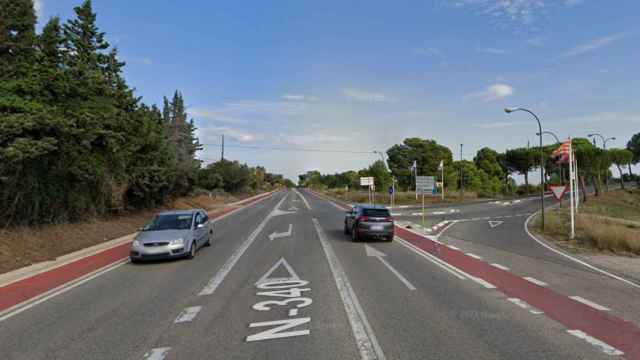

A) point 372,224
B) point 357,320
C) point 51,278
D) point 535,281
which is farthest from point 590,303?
point 51,278

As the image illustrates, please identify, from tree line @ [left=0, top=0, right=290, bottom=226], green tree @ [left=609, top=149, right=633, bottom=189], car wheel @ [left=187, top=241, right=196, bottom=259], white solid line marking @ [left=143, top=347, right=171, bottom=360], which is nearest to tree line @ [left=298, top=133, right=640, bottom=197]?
green tree @ [left=609, top=149, right=633, bottom=189]

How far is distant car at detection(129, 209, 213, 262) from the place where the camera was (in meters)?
11.9

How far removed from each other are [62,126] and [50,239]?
4183 mm

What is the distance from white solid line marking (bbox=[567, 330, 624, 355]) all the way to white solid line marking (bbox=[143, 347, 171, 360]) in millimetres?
5572

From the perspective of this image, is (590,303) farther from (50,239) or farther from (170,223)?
(50,239)

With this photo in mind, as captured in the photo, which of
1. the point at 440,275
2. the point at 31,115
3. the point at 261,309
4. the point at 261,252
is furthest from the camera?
the point at 261,252

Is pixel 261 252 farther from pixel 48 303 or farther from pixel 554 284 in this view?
pixel 554 284

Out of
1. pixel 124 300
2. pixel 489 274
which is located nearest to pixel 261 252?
pixel 124 300

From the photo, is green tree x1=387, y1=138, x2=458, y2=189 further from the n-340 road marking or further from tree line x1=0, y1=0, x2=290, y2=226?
the n-340 road marking

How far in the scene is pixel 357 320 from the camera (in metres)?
6.50

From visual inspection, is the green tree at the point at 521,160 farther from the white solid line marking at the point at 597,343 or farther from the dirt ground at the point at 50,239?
the white solid line marking at the point at 597,343

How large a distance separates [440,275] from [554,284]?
2.47 m

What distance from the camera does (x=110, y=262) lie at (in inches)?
504

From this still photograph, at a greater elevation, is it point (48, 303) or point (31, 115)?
point (31, 115)
